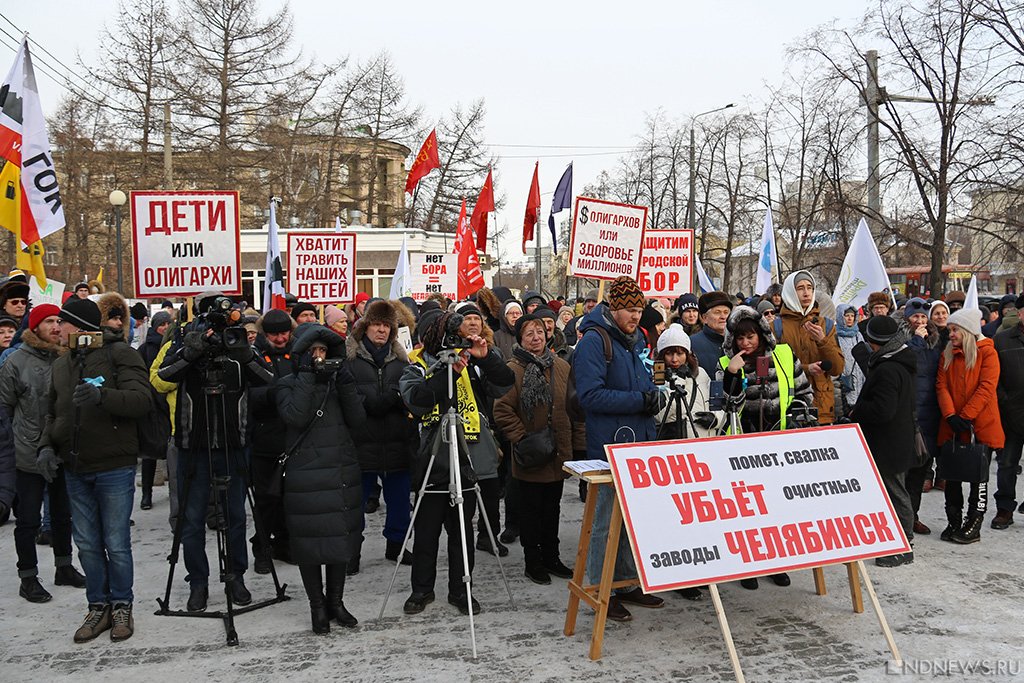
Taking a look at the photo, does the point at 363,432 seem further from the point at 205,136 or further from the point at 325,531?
the point at 205,136

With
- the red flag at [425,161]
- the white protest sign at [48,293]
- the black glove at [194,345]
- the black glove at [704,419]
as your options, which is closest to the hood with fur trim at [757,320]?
the black glove at [704,419]

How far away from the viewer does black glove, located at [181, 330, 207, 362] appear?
5398 millimetres

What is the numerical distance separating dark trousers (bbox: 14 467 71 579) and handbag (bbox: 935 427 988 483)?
697 cm

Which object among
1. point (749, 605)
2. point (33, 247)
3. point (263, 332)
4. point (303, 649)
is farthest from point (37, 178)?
point (749, 605)

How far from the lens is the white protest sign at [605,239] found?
10.0 metres

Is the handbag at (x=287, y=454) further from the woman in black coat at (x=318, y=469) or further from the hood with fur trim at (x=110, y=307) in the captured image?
the hood with fur trim at (x=110, y=307)

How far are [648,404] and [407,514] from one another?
260 centimetres

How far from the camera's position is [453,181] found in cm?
4000

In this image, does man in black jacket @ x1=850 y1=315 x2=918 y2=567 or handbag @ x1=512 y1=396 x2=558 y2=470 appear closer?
handbag @ x1=512 y1=396 x2=558 y2=470

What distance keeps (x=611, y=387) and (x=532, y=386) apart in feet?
3.24

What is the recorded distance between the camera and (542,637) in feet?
17.4

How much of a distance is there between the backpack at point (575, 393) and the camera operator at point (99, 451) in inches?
113

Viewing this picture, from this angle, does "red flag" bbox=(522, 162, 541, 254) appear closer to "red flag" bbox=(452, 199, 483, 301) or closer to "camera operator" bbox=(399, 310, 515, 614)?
"red flag" bbox=(452, 199, 483, 301)

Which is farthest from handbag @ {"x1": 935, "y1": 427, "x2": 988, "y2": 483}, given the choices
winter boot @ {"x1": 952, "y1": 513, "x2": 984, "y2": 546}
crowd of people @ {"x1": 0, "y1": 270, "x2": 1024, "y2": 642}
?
winter boot @ {"x1": 952, "y1": 513, "x2": 984, "y2": 546}
